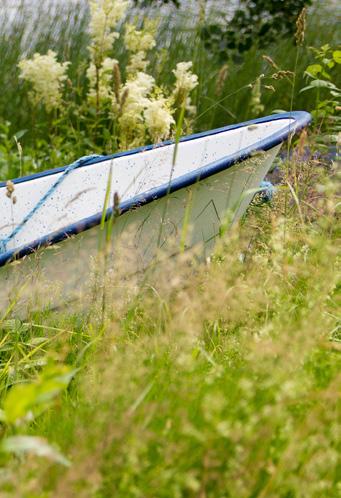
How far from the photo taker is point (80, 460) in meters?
1.14

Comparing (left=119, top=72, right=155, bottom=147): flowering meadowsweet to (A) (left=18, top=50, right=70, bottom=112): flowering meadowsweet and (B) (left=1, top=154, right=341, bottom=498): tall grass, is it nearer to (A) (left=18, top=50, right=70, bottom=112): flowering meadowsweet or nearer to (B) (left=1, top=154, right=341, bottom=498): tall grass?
(A) (left=18, top=50, right=70, bottom=112): flowering meadowsweet

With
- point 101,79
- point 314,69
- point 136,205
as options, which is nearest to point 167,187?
point 136,205

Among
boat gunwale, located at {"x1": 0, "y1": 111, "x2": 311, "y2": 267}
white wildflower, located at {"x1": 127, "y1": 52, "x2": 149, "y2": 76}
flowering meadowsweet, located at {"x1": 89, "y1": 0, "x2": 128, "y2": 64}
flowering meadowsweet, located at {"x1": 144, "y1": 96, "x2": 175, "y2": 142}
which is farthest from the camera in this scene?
white wildflower, located at {"x1": 127, "y1": 52, "x2": 149, "y2": 76}

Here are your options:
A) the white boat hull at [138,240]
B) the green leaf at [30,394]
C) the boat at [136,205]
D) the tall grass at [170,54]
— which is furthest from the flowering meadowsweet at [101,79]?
the green leaf at [30,394]

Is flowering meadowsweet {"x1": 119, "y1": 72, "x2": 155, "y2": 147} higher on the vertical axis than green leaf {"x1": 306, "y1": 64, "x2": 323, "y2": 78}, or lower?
lower

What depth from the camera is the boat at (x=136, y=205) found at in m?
2.22

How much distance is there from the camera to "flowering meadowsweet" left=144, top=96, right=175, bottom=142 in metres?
3.36

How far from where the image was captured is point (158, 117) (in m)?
3.38

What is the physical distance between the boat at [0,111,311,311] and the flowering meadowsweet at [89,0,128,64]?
0.83m

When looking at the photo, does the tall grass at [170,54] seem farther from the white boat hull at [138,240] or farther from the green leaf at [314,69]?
the white boat hull at [138,240]

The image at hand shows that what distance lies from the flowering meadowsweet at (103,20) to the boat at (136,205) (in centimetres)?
83

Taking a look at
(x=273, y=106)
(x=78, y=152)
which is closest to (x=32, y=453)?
(x=78, y=152)

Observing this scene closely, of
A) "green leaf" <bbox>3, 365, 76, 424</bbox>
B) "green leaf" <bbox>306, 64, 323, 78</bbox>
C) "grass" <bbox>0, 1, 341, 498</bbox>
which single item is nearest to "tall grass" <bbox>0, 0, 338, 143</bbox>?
"green leaf" <bbox>306, 64, 323, 78</bbox>

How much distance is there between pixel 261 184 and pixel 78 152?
1514mm
